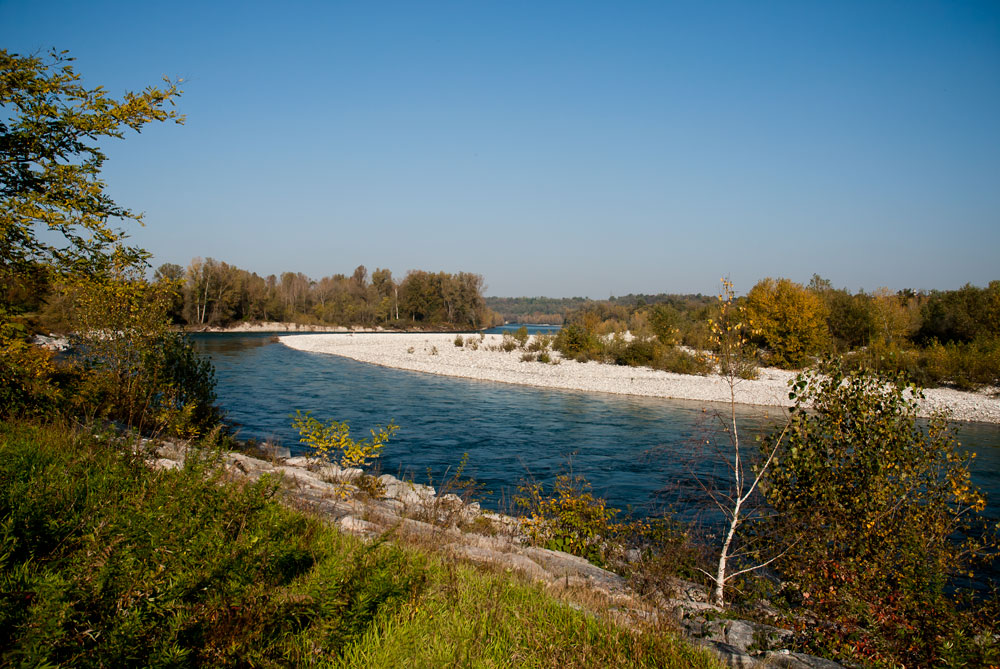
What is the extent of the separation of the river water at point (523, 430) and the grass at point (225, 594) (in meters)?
3.90

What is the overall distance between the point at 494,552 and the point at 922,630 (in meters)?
3.61

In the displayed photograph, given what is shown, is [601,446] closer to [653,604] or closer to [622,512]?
[622,512]

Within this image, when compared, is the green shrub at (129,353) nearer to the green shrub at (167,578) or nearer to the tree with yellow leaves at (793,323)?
the green shrub at (167,578)

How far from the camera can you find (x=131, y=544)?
8.10 feet

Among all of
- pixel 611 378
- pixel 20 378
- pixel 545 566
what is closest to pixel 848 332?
pixel 611 378

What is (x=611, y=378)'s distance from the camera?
30047 millimetres

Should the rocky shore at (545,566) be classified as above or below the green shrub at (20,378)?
below

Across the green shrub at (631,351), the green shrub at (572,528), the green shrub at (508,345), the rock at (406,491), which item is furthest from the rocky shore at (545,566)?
the green shrub at (508,345)

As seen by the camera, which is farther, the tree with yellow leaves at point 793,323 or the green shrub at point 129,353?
the tree with yellow leaves at point 793,323

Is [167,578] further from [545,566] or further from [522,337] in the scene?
[522,337]

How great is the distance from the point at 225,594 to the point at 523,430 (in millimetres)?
14914

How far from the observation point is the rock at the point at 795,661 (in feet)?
11.8

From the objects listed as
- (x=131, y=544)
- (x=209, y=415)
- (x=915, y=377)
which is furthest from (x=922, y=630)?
(x=915, y=377)

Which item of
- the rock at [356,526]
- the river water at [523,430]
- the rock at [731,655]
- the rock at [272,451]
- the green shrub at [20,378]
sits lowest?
the river water at [523,430]
